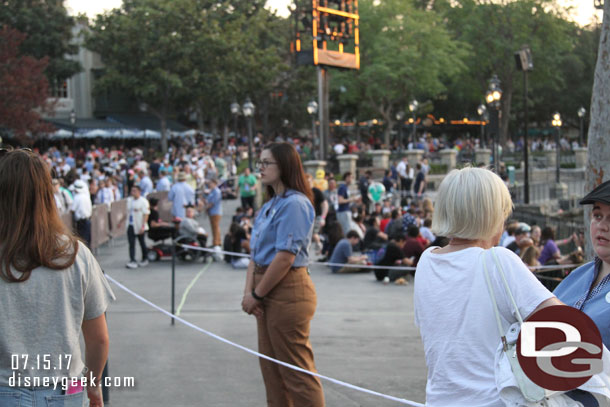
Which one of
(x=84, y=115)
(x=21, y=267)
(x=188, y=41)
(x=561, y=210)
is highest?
(x=188, y=41)

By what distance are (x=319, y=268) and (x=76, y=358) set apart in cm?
1171

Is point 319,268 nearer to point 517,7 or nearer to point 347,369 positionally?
point 347,369

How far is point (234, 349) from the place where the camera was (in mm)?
7801

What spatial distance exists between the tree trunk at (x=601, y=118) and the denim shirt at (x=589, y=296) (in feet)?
11.8

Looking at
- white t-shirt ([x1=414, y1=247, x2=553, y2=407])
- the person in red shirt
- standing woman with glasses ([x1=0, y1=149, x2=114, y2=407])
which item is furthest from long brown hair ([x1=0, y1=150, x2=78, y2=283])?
the person in red shirt

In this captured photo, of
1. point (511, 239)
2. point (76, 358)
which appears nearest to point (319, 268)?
point (511, 239)

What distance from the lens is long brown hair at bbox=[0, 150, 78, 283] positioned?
9.18 feet

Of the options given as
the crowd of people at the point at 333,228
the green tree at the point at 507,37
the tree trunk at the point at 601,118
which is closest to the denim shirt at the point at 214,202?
the crowd of people at the point at 333,228

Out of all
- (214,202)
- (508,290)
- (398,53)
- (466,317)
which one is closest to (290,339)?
(466,317)

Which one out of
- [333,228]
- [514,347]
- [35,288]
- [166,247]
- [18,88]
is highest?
[18,88]

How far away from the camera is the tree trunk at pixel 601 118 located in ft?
20.2

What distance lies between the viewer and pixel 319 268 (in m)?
14.6

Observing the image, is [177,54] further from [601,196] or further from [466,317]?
[466,317]

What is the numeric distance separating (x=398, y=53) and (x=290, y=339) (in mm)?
44726
